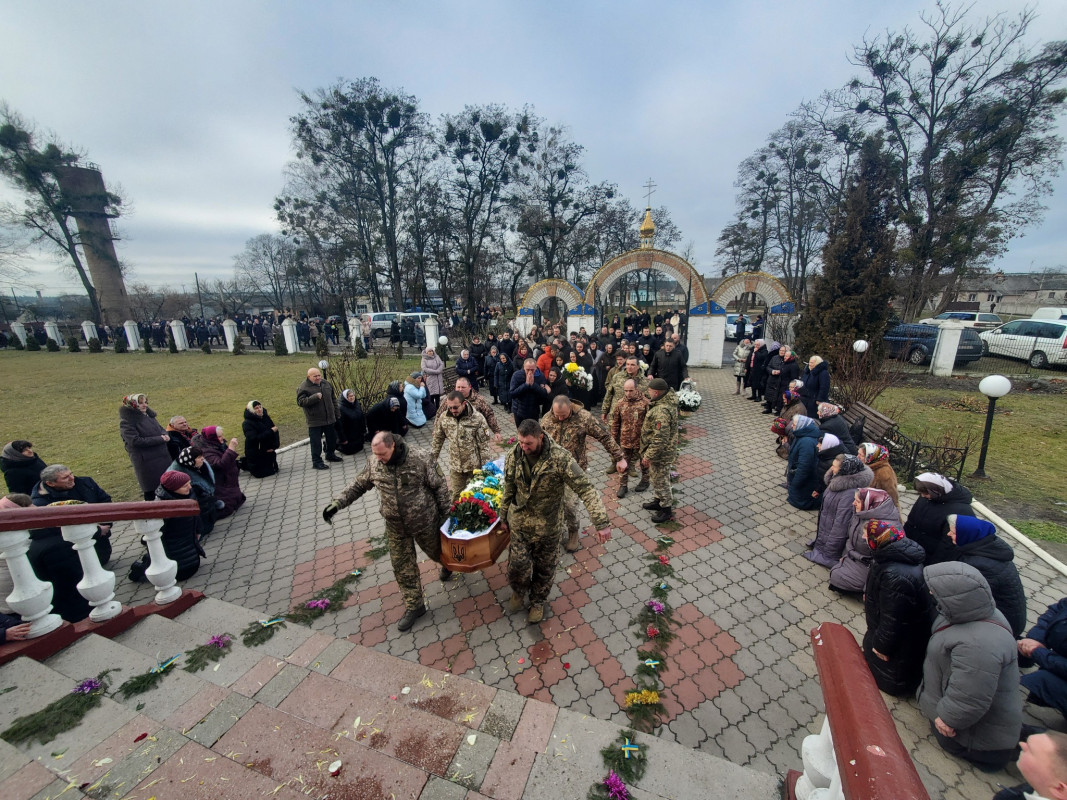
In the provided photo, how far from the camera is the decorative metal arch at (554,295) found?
743 inches

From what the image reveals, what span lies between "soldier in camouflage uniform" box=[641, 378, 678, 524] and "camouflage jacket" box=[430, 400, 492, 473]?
6.75 feet

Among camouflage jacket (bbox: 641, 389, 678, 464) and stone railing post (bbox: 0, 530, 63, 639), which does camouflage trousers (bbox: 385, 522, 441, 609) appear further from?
camouflage jacket (bbox: 641, 389, 678, 464)

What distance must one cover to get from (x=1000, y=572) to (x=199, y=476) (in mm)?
7705

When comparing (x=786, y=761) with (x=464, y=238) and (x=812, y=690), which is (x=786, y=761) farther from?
(x=464, y=238)

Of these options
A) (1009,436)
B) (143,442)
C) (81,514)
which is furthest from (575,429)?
(1009,436)

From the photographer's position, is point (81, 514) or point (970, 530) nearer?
point (81, 514)

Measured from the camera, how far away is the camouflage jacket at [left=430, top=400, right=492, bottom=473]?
4.89m

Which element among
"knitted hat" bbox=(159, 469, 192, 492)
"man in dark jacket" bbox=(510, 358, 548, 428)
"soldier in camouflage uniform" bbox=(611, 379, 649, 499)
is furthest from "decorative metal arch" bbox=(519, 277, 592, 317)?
"knitted hat" bbox=(159, 469, 192, 492)

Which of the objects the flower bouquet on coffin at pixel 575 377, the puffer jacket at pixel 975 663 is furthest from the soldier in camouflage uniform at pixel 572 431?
the flower bouquet on coffin at pixel 575 377

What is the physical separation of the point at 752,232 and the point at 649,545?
1227 inches

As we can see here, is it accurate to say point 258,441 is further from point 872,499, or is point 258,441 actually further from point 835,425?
point 835,425

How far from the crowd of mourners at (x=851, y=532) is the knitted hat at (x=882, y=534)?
0.01m

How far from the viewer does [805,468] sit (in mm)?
5750

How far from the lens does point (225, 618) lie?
136 inches
